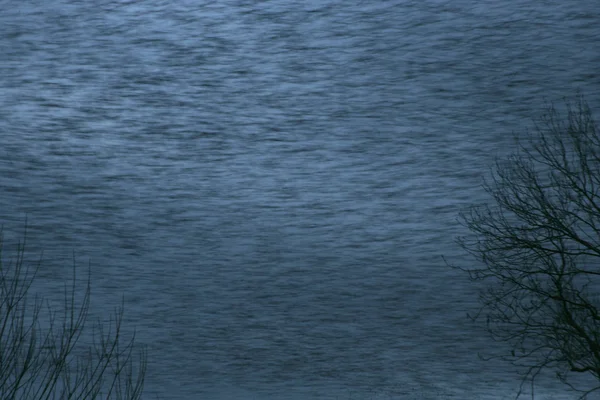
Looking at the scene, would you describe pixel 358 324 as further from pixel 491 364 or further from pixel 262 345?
pixel 491 364

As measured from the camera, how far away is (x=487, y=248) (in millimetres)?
15938

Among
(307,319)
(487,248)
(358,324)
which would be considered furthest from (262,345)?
(487,248)

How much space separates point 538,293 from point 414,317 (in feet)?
78.1

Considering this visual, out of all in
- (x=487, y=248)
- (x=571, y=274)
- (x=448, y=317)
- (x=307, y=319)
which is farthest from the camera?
(x=307, y=319)

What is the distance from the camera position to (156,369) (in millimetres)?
43281

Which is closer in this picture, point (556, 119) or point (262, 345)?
point (556, 119)

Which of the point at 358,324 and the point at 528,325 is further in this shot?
the point at 358,324

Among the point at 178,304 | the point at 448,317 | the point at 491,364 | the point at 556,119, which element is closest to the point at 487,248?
the point at 556,119

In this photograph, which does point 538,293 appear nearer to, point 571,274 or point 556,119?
point 571,274

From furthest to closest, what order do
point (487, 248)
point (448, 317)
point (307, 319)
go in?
point (307, 319) → point (448, 317) → point (487, 248)

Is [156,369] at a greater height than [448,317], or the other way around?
[448,317]

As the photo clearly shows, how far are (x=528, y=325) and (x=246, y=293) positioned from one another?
2503 cm

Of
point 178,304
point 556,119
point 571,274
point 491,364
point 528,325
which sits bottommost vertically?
point 491,364

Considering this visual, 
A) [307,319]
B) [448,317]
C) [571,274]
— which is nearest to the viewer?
[571,274]
